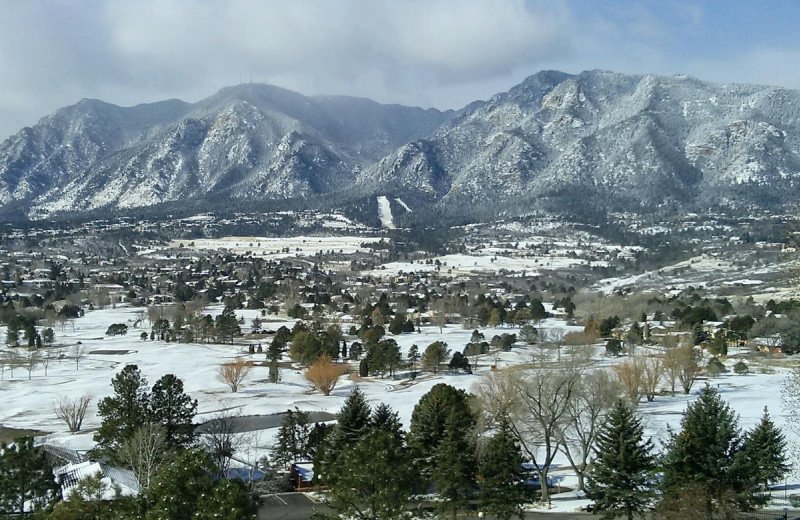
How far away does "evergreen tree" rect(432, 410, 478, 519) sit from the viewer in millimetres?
22656

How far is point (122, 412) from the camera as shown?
3108 centimetres

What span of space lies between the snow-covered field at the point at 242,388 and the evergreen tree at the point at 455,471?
4342mm

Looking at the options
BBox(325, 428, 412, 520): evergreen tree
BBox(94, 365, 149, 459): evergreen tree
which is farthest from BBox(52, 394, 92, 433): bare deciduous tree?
BBox(325, 428, 412, 520): evergreen tree

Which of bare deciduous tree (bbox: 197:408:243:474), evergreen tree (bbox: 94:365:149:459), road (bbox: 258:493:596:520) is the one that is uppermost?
evergreen tree (bbox: 94:365:149:459)

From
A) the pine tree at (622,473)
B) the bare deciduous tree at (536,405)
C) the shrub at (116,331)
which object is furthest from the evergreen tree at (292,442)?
the shrub at (116,331)

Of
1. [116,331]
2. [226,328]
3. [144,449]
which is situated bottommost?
[144,449]

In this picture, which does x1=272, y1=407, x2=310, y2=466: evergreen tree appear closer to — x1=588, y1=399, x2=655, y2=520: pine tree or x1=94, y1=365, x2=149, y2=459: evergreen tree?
x1=94, y1=365, x2=149, y2=459: evergreen tree

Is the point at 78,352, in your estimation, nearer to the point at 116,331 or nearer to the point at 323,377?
the point at 116,331

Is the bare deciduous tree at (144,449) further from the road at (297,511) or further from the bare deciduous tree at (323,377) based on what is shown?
the bare deciduous tree at (323,377)

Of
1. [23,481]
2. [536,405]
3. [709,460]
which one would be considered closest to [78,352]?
[23,481]

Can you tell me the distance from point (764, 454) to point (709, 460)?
2.59 metres

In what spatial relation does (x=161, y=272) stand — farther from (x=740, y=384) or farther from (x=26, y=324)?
(x=740, y=384)

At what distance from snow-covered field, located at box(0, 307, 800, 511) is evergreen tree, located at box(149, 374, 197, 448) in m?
5.03

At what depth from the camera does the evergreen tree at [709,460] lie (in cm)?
2098
